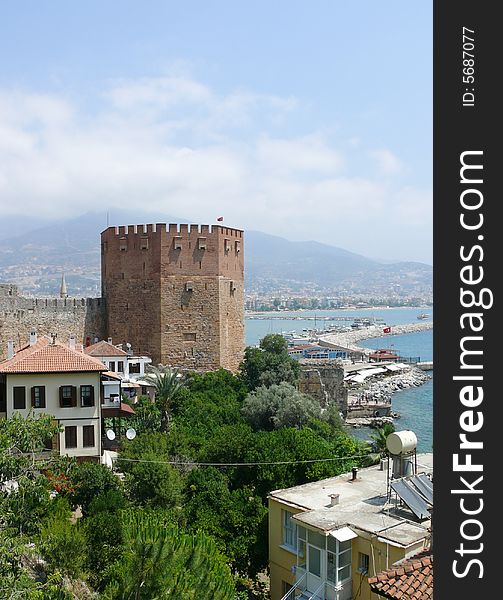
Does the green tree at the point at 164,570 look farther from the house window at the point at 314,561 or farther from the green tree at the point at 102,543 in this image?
the green tree at the point at 102,543

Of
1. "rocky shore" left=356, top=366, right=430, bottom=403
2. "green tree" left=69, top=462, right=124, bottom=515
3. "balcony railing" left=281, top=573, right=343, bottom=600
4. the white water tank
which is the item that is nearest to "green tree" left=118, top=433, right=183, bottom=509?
"green tree" left=69, top=462, right=124, bottom=515

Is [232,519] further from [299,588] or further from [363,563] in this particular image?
[363,563]

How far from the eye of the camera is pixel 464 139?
4.39m

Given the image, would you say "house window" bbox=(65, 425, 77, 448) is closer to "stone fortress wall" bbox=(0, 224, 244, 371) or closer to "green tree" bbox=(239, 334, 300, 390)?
"stone fortress wall" bbox=(0, 224, 244, 371)

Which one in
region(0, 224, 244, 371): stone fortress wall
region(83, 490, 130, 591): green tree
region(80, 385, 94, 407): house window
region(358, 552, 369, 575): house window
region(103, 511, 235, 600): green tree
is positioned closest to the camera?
region(103, 511, 235, 600): green tree

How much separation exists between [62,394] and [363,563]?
33.9 feet

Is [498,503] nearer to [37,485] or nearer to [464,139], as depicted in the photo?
[464,139]

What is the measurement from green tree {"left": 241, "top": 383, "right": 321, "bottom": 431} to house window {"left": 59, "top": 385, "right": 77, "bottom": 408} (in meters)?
8.88

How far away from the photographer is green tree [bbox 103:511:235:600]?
9.43 metres

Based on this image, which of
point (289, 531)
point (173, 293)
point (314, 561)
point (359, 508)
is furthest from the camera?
point (173, 293)

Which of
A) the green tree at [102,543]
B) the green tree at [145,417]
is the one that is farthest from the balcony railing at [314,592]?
the green tree at [145,417]

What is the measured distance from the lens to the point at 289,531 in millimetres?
12531

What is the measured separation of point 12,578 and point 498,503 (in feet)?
20.0

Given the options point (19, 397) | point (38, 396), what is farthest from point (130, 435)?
point (19, 397)
